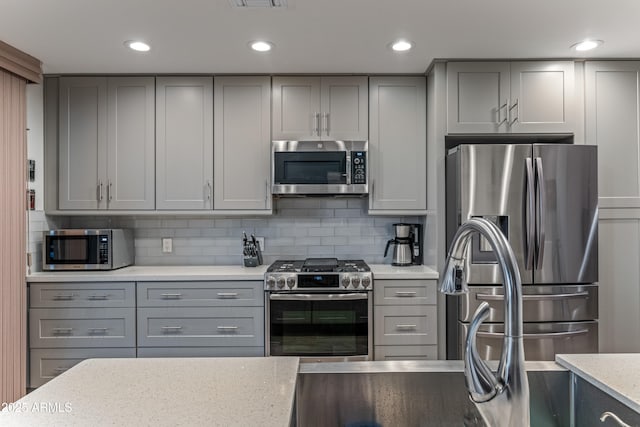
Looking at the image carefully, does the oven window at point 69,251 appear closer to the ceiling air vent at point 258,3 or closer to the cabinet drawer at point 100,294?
the cabinet drawer at point 100,294

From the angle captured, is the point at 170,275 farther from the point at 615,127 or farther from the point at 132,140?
the point at 615,127

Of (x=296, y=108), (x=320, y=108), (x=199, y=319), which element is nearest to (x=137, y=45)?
(x=296, y=108)

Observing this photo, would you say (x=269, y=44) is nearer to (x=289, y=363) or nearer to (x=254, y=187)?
(x=254, y=187)

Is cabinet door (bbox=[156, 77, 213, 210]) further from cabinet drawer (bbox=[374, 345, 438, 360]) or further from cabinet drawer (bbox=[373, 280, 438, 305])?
cabinet drawer (bbox=[374, 345, 438, 360])

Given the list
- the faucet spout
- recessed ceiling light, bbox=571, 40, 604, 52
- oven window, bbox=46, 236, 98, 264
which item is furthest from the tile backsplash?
the faucet spout

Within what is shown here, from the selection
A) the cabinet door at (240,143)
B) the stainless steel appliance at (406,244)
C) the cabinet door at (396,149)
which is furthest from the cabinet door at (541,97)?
the cabinet door at (240,143)

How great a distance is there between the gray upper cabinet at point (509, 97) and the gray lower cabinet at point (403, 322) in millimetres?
1165

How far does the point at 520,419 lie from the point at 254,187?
2541 millimetres

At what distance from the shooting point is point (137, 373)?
106 cm

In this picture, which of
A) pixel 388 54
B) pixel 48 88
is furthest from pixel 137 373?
pixel 48 88

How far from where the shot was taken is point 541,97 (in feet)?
9.17

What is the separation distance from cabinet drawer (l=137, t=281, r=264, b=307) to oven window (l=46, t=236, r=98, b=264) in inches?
19.8

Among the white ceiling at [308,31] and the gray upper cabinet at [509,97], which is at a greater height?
the white ceiling at [308,31]

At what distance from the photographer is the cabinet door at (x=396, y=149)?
3.03m
